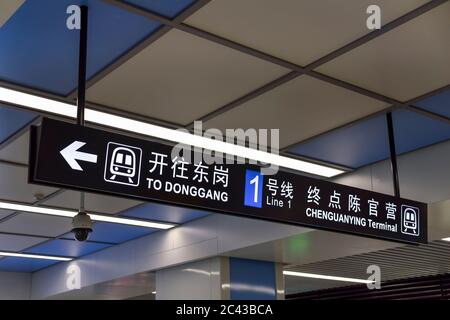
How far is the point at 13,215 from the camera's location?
6.76m

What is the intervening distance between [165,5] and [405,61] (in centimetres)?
146

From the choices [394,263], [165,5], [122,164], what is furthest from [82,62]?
[394,263]

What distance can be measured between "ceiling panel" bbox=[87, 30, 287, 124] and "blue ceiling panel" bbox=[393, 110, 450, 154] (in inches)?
47.6

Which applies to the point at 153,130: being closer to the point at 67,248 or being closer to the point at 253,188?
the point at 253,188

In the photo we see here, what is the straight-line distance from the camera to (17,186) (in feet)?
18.7

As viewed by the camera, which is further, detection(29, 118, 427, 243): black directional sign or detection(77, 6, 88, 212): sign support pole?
detection(77, 6, 88, 212): sign support pole

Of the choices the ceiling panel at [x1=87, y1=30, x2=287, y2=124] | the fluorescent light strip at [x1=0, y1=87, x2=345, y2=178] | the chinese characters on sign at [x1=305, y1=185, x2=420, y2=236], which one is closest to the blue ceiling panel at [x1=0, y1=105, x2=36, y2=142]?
the fluorescent light strip at [x1=0, y1=87, x2=345, y2=178]

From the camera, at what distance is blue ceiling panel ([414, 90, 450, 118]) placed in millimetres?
4086

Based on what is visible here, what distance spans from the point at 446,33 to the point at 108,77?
192 centimetres

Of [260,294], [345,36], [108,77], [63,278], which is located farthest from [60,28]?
[63,278]

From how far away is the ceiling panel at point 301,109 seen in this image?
3961mm

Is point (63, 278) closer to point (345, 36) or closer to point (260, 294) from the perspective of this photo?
point (260, 294)

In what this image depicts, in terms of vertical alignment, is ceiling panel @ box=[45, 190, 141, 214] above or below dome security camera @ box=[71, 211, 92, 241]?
above

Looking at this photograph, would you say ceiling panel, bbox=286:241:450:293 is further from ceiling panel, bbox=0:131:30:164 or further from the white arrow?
the white arrow
